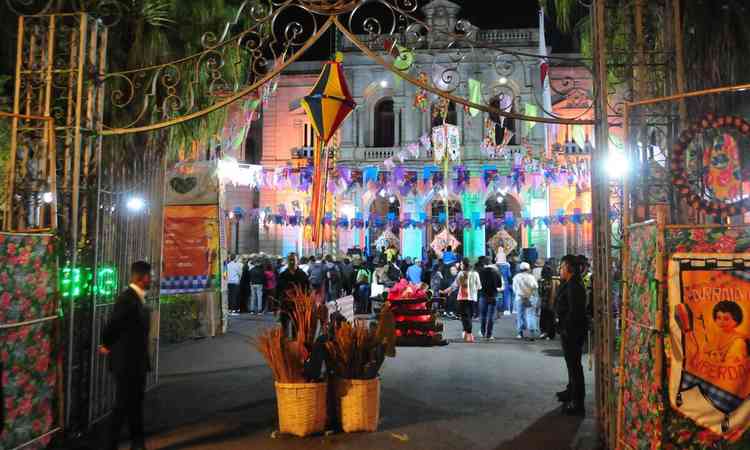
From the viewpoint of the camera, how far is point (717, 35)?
784cm

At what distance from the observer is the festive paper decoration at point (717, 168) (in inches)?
182

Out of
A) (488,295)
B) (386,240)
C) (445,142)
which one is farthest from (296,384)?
(386,240)

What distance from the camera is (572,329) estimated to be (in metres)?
7.02

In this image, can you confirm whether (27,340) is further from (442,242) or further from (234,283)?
(442,242)

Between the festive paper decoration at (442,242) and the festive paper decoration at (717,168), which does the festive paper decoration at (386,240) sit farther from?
the festive paper decoration at (717,168)

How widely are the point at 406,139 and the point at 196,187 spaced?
1629cm

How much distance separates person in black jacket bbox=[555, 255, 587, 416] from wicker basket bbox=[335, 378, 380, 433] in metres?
2.19

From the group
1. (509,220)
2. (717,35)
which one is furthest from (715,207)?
(509,220)

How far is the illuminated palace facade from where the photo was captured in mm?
26391

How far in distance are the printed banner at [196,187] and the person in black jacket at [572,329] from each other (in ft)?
27.2

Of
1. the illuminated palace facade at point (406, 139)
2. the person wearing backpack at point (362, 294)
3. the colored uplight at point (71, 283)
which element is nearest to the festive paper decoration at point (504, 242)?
the illuminated palace facade at point (406, 139)

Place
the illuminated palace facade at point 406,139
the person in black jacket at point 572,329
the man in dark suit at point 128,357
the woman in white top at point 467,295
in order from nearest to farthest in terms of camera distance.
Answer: the man in dark suit at point 128,357
the person in black jacket at point 572,329
the woman in white top at point 467,295
the illuminated palace facade at point 406,139

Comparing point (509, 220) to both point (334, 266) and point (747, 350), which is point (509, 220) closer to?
point (334, 266)

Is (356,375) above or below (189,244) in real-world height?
below
